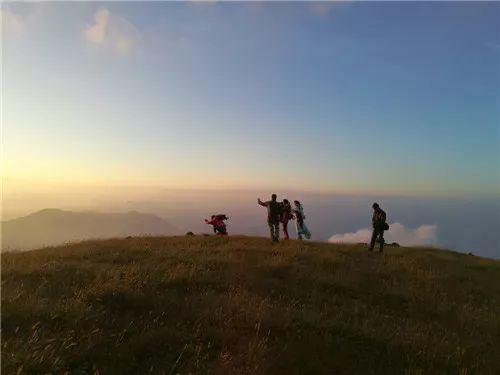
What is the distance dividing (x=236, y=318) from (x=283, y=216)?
1723 centimetres

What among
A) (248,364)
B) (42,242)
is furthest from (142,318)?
(42,242)

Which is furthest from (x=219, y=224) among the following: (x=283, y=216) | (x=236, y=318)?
(x=236, y=318)

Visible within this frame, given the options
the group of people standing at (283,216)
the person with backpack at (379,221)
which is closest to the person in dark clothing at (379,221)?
the person with backpack at (379,221)

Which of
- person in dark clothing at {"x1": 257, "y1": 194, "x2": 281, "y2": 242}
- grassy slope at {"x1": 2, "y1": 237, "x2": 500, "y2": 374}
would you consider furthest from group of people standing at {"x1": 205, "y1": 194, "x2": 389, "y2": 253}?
grassy slope at {"x1": 2, "y1": 237, "x2": 500, "y2": 374}

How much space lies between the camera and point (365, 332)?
939cm

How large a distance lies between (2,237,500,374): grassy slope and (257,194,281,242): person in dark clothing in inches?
262

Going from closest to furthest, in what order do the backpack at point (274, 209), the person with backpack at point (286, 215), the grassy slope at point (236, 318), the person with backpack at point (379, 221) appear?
the grassy slope at point (236, 318)
the person with backpack at point (379, 221)
the backpack at point (274, 209)
the person with backpack at point (286, 215)

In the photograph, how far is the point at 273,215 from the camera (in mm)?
24078

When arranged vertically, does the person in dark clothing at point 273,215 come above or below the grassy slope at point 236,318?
above

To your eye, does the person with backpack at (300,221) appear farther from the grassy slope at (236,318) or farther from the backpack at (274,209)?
the grassy slope at (236,318)

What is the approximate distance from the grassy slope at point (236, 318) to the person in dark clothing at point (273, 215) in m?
6.65

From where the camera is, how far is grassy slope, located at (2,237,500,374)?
7020 mm

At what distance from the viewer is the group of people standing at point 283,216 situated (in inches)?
943

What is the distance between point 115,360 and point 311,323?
4177 mm
